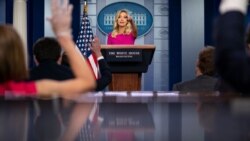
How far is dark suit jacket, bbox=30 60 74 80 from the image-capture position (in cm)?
271

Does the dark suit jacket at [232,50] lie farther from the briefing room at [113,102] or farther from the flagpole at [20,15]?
the flagpole at [20,15]

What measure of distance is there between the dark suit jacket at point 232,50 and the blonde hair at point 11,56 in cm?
56

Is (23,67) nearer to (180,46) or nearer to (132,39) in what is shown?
(132,39)

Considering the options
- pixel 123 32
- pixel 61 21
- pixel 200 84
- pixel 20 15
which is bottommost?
pixel 200 84

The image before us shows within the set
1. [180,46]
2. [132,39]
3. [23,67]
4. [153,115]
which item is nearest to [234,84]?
[153,115]

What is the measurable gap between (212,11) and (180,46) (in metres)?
0.93

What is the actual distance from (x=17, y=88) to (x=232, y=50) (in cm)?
66

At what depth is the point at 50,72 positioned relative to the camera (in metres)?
2.74

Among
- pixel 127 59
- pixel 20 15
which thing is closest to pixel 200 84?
pixel 127 59

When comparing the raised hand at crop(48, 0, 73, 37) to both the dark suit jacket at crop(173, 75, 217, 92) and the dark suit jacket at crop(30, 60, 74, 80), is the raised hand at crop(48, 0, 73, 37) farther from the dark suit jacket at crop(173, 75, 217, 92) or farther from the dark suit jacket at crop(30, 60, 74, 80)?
the dark suit jacket at crop(173, 75, 217, 92)

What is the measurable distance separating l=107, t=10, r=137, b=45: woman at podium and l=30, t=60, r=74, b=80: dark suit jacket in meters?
3.75

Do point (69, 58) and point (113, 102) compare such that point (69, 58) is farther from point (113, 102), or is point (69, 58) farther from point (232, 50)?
point (232, 50)

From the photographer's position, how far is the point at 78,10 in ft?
33.4

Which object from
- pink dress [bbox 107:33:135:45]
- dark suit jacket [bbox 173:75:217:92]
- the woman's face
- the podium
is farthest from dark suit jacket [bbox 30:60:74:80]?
the woman's face
